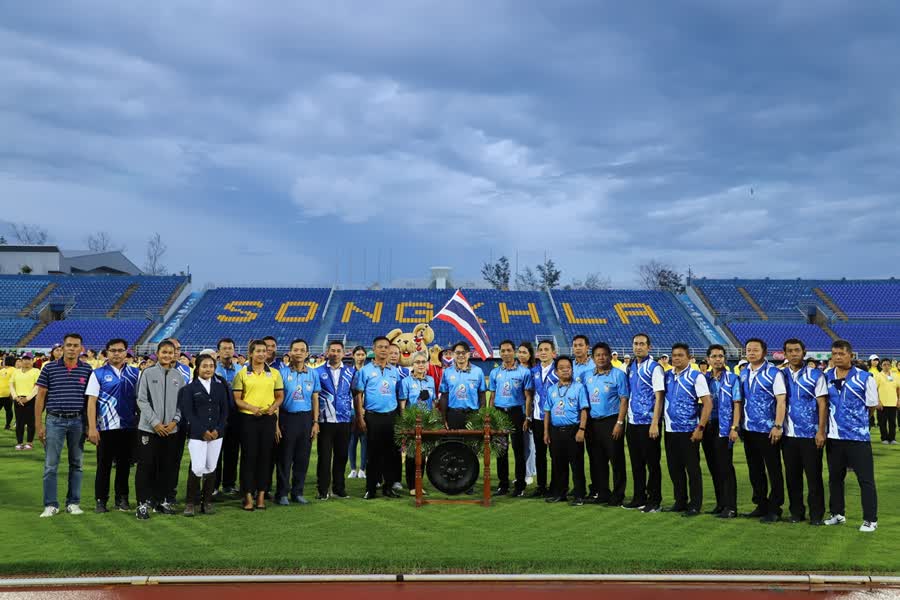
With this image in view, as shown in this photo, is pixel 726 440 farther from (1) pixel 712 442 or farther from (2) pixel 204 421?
(2) pixel 204 421

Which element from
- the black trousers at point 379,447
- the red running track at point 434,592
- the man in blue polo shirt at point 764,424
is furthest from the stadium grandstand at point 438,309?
the red running track at point 434,592

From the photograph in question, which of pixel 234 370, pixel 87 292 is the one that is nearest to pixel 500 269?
pixel 87 292

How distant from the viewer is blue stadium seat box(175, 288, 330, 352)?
145ft

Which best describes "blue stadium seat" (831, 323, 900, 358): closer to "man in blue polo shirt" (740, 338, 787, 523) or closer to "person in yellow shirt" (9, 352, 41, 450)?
"man in blue polo shirt" (740, 338, 787, 523)

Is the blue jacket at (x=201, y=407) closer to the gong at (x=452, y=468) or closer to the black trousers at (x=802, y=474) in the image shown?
the gong at (x=452, y=468)

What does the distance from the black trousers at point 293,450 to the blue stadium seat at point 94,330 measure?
36.1 metres

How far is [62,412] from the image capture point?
822 cm

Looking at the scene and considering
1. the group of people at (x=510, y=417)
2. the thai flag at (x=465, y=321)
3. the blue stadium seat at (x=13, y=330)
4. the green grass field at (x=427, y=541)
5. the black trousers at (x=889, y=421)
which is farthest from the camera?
the blue stadium seat at (x=13, y=330)

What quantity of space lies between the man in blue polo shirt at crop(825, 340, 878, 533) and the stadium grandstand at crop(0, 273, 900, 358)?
3285 centimetres

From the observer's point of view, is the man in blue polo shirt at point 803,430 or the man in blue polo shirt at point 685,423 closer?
the man in blue polo shirt at point 803,430

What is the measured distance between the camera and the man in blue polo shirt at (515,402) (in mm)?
9758

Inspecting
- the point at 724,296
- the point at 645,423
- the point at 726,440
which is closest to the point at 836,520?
the point at 726,440

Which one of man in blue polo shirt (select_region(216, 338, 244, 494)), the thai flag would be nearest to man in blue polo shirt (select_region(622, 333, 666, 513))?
man in blue polo shirt (select_region(216, 338, 244, 494))

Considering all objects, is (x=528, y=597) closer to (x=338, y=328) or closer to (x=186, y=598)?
(x=186, y=598)
